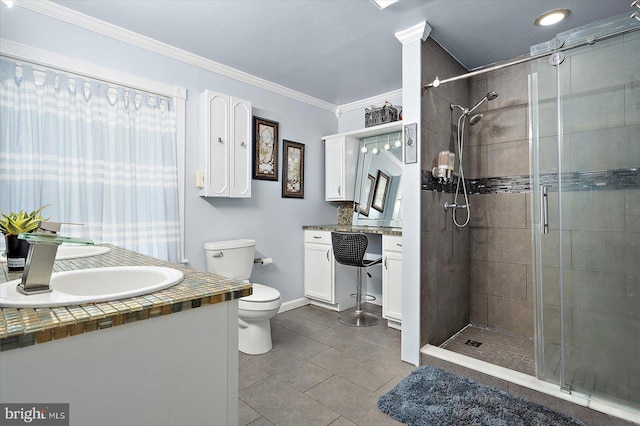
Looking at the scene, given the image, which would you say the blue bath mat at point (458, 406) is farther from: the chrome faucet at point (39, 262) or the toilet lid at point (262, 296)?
the chrome faucet at point (39, 262)

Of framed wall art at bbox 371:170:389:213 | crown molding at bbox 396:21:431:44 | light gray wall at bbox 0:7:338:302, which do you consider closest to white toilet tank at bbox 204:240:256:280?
light gray wall at bbox 0:7:338:302

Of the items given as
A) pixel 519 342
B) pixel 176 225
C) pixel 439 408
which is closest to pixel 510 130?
pixel 519 342

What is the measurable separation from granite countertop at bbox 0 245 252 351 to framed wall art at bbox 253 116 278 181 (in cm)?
214

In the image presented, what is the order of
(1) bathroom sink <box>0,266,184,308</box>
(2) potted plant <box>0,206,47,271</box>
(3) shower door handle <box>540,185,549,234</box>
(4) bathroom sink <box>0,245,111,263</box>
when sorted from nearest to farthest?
(1) bathroom sink <box>0,266,184,308</box>
(2) potted plant <box>0,206,47,271</box>
(4) bathroom sink <box>0,245,111,263</box>
(3) shower door handle <box>540,185,549,234</box>

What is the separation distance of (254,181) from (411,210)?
158 centimetres

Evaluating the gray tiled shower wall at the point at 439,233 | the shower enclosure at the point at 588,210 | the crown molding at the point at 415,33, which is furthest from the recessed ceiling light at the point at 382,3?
the shower enclosure at the point at 588,210


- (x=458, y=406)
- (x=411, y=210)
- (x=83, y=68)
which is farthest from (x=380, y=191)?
(x=83, y=68)

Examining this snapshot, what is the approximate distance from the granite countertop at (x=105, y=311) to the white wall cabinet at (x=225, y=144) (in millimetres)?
1683

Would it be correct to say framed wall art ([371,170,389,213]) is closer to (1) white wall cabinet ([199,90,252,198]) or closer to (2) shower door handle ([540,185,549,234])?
(1) white wall cabinet ([199,90,252,198])

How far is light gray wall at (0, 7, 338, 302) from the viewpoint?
2.09 meters

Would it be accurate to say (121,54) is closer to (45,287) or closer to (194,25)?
(194,25)

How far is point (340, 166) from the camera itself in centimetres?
365

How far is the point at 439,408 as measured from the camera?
68.6 inches

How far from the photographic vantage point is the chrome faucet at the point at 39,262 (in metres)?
0.85
